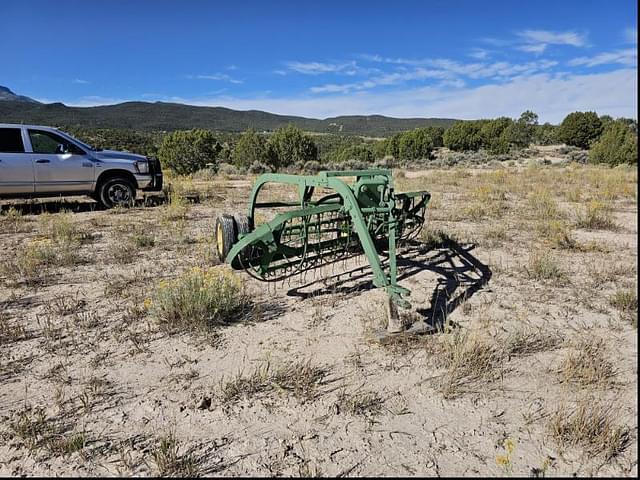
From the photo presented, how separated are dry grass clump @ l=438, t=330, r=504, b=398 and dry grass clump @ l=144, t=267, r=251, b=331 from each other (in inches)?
76.0

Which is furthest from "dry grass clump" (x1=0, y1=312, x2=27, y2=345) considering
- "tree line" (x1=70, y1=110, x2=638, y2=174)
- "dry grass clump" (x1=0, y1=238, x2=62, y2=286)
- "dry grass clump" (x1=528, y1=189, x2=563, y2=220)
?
"tree line" (x1=70, y1=110, x2=638, y2=174)

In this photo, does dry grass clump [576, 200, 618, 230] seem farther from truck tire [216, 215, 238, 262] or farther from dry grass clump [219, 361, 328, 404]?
dry grass clump [219, 361, 328, 404]

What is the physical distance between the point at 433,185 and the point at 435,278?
404 inches

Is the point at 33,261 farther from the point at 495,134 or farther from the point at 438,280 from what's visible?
the point at 495,134

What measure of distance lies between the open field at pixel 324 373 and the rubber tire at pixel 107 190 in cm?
410

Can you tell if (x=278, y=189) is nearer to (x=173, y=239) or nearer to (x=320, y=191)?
(x=320, y=191)

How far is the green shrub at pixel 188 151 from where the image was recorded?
3959 cm

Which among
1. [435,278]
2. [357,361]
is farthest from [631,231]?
[357,361]

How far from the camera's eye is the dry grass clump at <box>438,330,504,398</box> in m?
2.96

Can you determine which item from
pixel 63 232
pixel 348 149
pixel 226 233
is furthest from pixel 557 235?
pixel 348 149

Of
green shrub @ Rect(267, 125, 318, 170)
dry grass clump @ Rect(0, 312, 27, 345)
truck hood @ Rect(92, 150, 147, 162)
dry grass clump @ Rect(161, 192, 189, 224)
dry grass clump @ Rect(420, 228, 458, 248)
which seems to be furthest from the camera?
green shrub @ Rect(267, 125, 318, 170)

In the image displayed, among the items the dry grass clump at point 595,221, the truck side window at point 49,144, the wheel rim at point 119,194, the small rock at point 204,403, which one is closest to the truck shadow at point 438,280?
the small rock at point 204,403

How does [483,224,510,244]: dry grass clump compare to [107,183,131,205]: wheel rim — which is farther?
[107,183,131,205]: wheel rim

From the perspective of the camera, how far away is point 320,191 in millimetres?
13766
